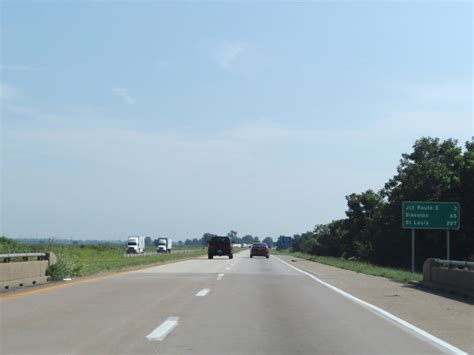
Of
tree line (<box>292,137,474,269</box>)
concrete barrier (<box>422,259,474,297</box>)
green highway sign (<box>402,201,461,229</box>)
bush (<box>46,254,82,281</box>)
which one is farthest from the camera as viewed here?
tree line (<box>292,137,474,269</box>)

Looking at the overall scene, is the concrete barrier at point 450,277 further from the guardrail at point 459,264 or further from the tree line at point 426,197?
the tree line at point 426,197

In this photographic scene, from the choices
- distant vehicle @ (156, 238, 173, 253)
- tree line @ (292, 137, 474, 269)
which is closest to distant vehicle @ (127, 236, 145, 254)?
distant vehicle @ (156, 238, 173, 253)

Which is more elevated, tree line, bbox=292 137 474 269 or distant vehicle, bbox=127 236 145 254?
tree line, bbox=292 137 474 269

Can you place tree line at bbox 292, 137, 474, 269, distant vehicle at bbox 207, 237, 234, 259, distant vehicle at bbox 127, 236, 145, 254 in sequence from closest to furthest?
tree line at bbox 292, 137, 474, 269, distant vehicle at bbox 207, 237, 234, 259, distant vehicle at bbox 127, 236, 145, 254

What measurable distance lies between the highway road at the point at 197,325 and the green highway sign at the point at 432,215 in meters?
16.4

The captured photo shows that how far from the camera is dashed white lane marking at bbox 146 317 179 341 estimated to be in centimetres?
1082

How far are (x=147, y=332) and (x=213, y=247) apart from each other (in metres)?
51.5

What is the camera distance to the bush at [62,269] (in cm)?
2423

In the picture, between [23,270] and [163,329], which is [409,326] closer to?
[163,329]

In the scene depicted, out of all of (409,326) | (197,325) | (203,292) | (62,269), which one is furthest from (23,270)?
(409,326)

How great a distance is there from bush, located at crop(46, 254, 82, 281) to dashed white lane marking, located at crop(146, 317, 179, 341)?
12247 mm

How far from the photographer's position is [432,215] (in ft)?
113

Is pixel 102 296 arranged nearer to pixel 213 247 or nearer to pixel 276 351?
pixel 276 351

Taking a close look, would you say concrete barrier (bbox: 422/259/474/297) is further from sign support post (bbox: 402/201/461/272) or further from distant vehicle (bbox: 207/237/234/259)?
distant vehicle (bbox: 207/237/234/259)
